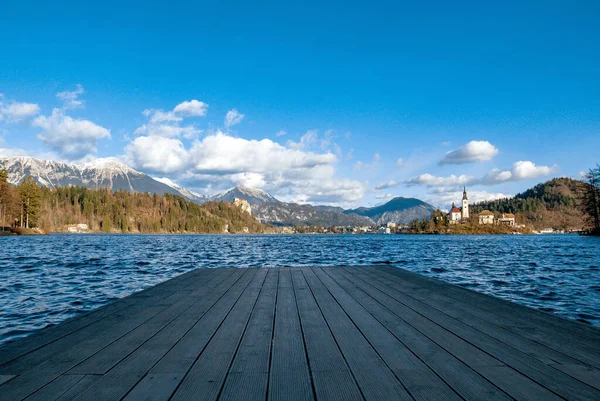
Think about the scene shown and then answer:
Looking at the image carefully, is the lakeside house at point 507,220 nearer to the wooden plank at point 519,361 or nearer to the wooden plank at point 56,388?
the wooden plank at point 519,361

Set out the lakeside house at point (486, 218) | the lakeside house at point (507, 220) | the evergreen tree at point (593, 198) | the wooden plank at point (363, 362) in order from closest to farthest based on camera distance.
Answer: the wooden plank at point (363, 362) → the evergreen tree at point (593, 198) → the lakeside house at point (507, 220) → the lakeside house at point (486, 218)

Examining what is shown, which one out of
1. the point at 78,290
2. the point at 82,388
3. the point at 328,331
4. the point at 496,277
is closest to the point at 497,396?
the point at 328,331

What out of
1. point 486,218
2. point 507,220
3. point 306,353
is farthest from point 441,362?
point 486,218

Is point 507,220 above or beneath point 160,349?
above

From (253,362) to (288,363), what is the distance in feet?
0.98

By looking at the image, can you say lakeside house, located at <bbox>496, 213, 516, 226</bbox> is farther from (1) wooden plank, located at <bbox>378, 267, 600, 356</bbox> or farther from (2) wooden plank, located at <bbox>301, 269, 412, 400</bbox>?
(2) wooden plank, located at <bbox>301, 269, 412, 400</bbox>

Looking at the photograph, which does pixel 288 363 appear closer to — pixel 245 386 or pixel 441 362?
pixel 245 386

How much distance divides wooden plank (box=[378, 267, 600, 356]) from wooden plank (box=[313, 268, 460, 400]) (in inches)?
61.3

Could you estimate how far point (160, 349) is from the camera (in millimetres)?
3803

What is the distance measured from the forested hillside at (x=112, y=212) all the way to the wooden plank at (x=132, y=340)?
9326cm

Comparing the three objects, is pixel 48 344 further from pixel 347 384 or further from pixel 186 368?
pixel 347 384

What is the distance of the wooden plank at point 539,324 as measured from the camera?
4.12 m

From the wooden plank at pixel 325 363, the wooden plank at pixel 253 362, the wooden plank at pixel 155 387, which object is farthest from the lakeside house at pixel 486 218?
the wooden plank at pixel 155 387

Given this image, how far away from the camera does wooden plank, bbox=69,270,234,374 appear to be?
3289mm
